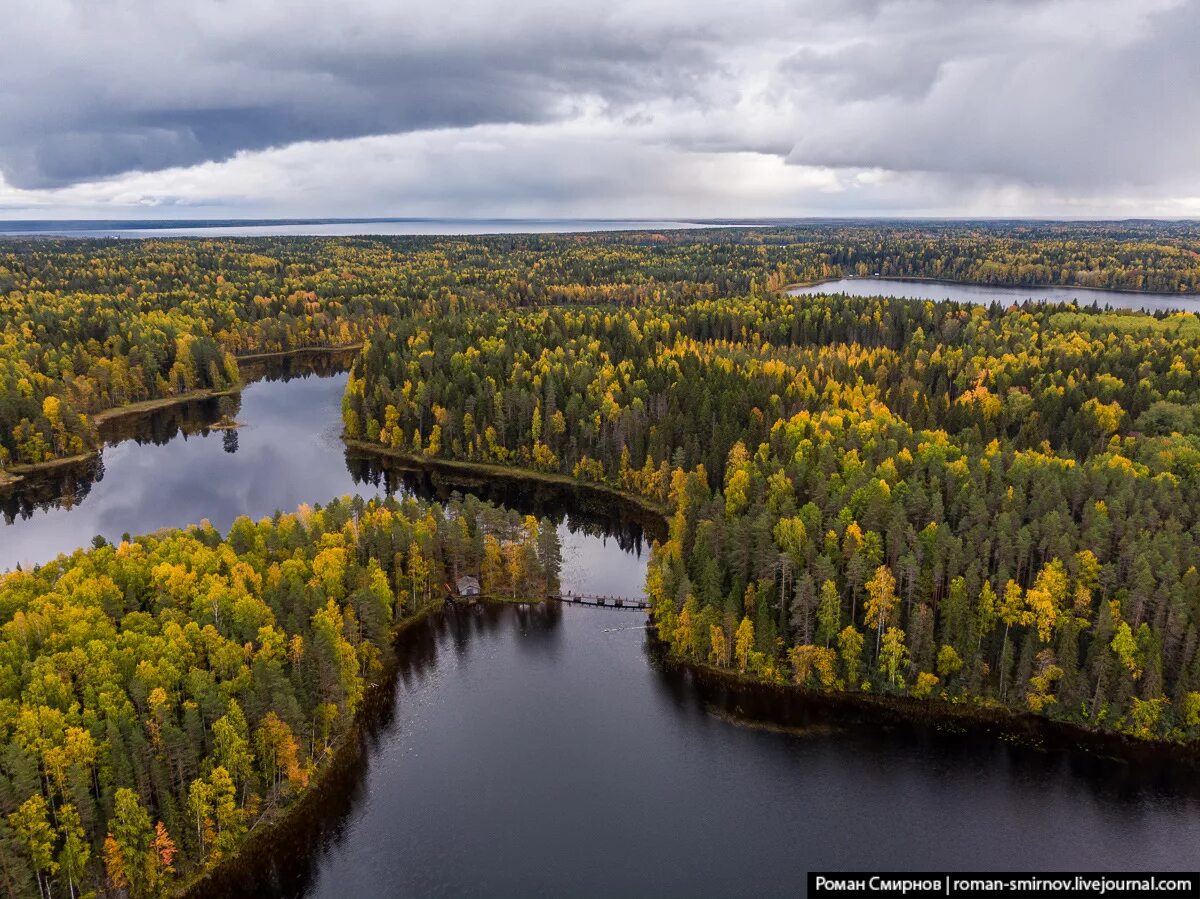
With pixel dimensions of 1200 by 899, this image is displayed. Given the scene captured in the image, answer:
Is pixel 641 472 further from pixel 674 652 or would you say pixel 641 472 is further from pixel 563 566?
pixel 674 652

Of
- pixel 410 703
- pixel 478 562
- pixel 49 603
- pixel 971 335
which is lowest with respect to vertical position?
pixel 410 703

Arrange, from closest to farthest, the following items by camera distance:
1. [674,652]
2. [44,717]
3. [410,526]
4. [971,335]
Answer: [44,717] → [674,652] → [410,526] → [971,335]

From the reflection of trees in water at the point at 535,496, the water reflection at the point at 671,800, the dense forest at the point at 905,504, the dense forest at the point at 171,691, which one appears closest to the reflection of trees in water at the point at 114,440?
the reflection of trees in water at the point at 535,496

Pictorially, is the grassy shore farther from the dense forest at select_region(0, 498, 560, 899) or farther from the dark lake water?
the dark lake water

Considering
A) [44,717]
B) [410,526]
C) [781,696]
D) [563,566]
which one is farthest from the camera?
[563,566]

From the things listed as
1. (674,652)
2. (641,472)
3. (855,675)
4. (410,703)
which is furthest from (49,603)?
(641,472)

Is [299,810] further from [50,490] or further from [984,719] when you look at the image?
[50,490]

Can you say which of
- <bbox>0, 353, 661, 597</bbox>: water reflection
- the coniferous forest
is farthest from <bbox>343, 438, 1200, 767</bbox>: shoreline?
<bbox>0, 353, 661, 597</bbox>: water reflection
